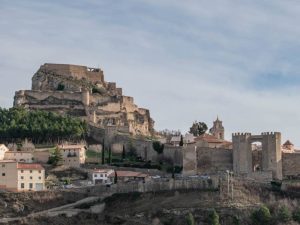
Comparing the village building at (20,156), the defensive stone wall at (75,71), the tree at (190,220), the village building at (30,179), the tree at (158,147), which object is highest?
the defensive stone wall at (75,71)

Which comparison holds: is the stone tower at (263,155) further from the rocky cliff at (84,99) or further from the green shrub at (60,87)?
the green shrub at (60,87)

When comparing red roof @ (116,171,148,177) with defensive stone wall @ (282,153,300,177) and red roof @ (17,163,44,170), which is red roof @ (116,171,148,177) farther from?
defensive stone wall @ (282,153,300,177)

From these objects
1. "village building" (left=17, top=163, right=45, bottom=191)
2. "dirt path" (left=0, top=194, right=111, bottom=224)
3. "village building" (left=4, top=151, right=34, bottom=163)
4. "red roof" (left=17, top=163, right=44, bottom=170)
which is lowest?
"dirt path" (left=0, top=194, right=111, bottom=224)

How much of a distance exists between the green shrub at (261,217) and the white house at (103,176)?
58.6 feet

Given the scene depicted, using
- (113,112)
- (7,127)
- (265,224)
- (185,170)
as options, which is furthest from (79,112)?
(265,224)

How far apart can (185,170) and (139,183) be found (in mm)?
6452

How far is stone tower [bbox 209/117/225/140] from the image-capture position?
352 ft

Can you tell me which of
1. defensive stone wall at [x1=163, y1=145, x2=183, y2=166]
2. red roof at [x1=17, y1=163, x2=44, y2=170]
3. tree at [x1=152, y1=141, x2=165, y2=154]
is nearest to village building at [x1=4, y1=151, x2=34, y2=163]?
red roof at [x1=17, y1=163, x2=44, y2=170]

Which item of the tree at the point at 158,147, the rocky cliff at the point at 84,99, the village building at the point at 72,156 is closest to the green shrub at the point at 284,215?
the tree at the point at 158,147

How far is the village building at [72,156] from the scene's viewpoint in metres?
90.8

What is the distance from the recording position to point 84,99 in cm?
10831

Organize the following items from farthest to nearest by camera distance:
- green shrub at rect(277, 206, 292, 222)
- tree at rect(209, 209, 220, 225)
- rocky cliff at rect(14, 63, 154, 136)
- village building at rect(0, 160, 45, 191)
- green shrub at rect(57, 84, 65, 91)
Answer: green shrub at rect(57, 84, 65, 91)
rocky cliff at rect(14, 63, 154, 136)
village building at rect(0, 160, 45, 191)
green shrub at rect(277, 206, 292, 222)
tree at rect(209, 209, 220, 225)

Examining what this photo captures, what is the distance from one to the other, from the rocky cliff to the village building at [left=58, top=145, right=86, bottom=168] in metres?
8.88

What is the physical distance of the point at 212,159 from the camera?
289ft
